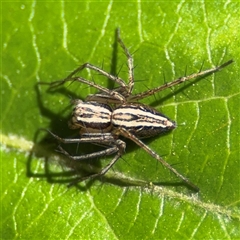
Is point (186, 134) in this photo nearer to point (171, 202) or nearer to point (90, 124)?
point (171, 202)

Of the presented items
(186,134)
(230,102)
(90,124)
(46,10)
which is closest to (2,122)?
(90,124)

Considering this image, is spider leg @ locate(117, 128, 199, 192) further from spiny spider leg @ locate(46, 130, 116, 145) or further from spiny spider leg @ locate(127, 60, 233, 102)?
spiny spider leg @ locate(127, 60, 233, 102)

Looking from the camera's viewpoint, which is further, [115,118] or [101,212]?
[115,118]

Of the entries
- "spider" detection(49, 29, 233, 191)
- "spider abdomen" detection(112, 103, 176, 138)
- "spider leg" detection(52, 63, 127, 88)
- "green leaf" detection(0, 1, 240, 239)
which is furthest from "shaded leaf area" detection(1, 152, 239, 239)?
"spider leg" detection(52, 63, 127, 88)

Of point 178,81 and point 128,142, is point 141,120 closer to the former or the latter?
point 128,142

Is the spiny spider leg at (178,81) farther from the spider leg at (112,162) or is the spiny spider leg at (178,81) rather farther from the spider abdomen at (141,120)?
the spider leg at (112,162)

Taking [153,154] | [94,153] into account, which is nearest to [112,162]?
[94,153]

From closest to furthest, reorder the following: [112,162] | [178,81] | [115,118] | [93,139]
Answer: [178,81], [112,162], [93,139], [115,118]
